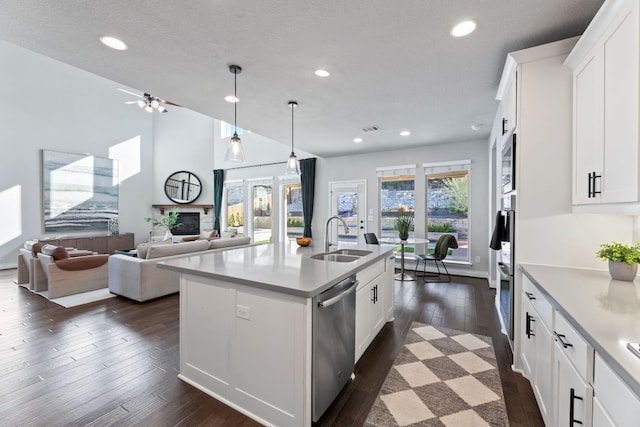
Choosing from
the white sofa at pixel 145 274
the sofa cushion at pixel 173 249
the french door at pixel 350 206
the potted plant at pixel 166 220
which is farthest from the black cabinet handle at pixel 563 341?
the potted plant at pixel 166 220

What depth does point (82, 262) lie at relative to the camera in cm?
414

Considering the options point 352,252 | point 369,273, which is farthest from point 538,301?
point 352,252

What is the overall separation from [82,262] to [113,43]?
11.6 ft

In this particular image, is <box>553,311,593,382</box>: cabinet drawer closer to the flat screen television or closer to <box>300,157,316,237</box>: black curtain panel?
<box>300,157,316,237</box>: black curtain panel

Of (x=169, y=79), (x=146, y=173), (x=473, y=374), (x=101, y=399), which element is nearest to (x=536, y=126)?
(x=473, y=374)

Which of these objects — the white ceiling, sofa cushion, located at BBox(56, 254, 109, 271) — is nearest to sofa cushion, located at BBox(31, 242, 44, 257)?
sofa cushion, located at BBox(56, 254, 109, 271)

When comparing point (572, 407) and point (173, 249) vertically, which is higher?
point (173, 249)

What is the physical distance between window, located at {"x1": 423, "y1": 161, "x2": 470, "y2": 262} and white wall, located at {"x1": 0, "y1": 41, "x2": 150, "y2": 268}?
8.22 m

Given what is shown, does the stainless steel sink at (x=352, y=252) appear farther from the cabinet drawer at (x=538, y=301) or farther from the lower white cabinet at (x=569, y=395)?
the lower white cabinet at (x=569, y=395)

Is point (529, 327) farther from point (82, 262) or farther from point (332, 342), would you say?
point (82, 262)

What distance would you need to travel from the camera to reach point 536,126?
81.6 inches

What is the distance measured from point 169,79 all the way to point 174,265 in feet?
6.32

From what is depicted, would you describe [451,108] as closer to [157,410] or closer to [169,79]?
[169,79]

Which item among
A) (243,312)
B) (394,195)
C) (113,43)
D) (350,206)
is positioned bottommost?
(243,312)
